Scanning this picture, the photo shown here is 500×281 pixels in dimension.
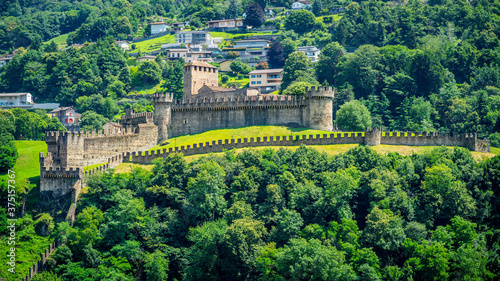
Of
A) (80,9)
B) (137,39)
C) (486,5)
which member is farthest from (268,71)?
(80,9)

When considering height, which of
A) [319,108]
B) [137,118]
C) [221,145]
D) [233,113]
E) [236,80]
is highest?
[236,80]

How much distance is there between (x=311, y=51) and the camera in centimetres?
13400

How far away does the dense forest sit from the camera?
5338cm

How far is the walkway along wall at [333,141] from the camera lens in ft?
224

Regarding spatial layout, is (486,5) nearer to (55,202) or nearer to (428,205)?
(428,205)

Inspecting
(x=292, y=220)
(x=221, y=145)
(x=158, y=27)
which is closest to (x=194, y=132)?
(x=221, y=145)

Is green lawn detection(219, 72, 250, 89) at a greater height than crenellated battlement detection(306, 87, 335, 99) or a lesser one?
greater

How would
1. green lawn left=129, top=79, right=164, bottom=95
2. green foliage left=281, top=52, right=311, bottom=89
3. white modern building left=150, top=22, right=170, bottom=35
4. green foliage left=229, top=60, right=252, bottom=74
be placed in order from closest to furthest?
green foliage left=281, top=52, right=311, bottom=89 → green lawn left=129, top=79, right=164, bottom=95 → green foliage left=229, top=60, right=252, bottom=74 → white modern building left=150, top=22, right=170, bottom=35

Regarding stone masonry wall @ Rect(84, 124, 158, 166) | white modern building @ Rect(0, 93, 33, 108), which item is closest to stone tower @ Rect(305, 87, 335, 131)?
stone masonry wall @ Rect(84, 124, 158, 166)

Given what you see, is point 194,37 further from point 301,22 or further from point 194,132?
point 194,132

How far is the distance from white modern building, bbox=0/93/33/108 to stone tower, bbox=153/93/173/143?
167 feet

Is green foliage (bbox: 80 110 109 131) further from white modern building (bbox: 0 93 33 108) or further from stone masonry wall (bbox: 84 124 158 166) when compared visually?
stone masonry wall (bbox: 84 124 158 166)

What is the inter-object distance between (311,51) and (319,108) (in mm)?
59827

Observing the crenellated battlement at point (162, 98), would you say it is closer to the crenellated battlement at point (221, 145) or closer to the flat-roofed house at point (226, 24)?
the crenellated battlement at point (221, 145)
